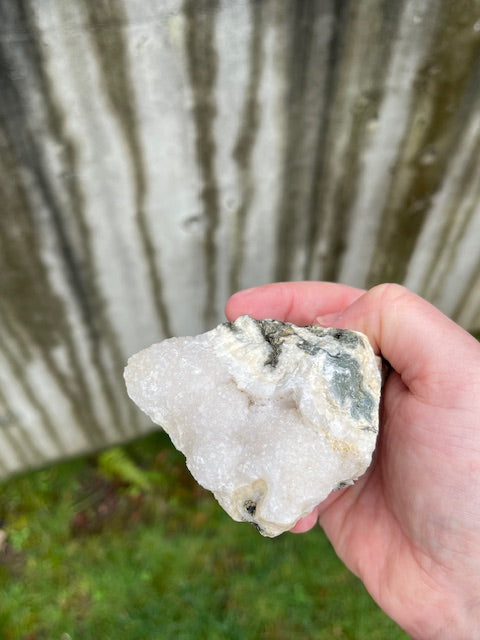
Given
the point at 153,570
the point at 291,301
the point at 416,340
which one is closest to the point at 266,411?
the point at 416,340

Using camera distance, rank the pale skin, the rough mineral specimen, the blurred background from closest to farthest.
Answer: the rough mineral specimen, the pale skin, the blurred background

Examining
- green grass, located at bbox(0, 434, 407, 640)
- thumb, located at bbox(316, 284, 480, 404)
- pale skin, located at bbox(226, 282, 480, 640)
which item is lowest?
green grass, located at bbox(0, 434, 407, 640)

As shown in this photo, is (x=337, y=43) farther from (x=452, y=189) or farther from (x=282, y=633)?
(x=282, y=633)

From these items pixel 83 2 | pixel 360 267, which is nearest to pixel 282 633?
pixel 360 267

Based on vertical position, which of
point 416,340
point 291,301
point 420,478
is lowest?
point 420,478

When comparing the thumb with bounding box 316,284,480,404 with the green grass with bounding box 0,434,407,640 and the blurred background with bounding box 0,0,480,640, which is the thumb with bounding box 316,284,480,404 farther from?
the green grass with bounding box 0,434,407,640

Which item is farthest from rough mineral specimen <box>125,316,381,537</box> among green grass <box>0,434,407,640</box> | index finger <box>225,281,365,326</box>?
green grass <box>0,434,407,640</box>

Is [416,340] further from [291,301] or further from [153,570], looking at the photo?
[153,570]

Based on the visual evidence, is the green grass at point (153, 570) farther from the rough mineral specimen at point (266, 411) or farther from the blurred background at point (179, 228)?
the rough mineral specimen at point (266, 411)
